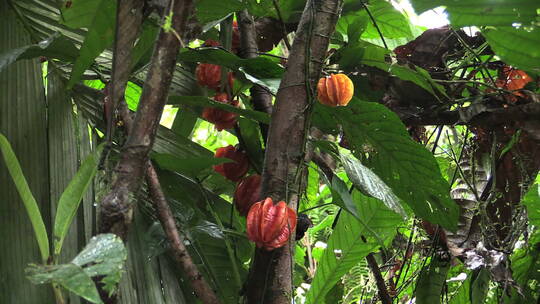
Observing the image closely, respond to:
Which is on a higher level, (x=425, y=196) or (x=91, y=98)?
(x=91, y=98)

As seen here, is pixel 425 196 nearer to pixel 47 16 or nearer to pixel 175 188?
pixel 175 188

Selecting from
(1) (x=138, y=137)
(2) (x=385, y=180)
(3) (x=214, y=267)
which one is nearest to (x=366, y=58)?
(2) (x=385, y=180)

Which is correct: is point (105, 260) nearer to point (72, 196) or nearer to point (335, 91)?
point (72, 196)

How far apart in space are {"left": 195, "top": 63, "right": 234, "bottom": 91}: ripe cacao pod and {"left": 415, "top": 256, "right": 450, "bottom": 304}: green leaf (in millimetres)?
656

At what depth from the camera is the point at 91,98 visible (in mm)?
1228

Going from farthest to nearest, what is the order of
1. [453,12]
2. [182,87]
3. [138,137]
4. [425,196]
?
1. [182,87]
2. [425,196]
3. [453,12]
4. [138,137]

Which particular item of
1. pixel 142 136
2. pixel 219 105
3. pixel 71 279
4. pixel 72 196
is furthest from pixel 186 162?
pixel 71 279

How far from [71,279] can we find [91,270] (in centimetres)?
2

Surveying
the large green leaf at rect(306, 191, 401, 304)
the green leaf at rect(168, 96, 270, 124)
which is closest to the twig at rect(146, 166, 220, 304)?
the green leaf at rect(168, 96, 270, 124)

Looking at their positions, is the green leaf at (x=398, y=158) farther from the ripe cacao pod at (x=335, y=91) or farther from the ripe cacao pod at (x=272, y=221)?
the ripe cacao pod at (x=272, y=221)

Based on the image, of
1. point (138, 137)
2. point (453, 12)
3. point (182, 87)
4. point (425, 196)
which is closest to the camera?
point (138, 137)

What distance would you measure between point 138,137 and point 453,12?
0.47 m

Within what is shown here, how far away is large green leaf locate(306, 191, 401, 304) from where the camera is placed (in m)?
1.33

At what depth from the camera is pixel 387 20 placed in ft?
5.15
